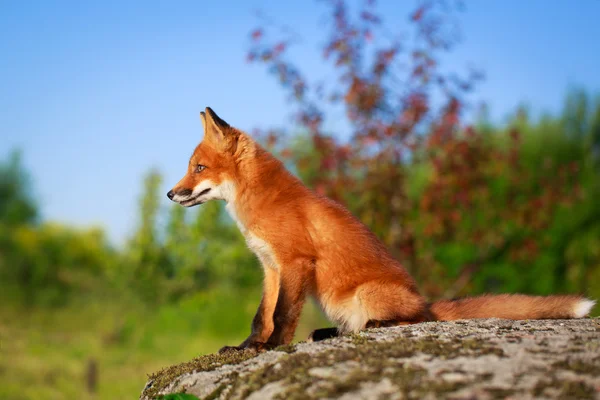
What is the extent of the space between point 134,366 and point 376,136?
6190mm

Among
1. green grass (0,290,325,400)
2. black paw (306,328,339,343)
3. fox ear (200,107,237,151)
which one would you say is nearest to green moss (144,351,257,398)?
black paw (306,328,339,343)

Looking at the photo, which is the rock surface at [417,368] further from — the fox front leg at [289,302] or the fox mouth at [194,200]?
the fox mouth at [194,200]

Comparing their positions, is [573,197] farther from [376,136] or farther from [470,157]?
[376,136]

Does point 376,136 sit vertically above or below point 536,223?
above

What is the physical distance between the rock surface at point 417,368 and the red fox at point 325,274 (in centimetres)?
68

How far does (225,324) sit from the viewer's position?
1380 centimetres

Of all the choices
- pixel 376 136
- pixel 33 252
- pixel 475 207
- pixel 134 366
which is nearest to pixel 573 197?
pixel 475 207

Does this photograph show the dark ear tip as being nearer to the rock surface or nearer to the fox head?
the fox head

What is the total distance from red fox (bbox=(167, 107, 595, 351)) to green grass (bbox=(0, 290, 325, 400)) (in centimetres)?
593

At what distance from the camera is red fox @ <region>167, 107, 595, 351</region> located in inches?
177

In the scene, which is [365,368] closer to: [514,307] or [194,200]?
[514,307]

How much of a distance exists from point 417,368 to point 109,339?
1197cm

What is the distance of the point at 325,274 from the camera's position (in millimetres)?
4695

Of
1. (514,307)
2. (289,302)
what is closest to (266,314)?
(289,302)
